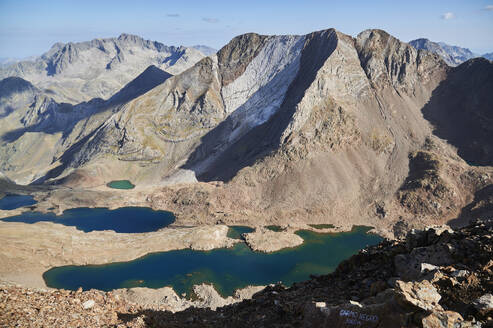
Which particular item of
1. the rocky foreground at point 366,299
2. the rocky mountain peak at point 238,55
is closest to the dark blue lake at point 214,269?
the rocky foreground at point 366,299

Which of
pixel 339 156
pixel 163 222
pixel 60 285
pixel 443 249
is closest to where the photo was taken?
pixel 443 249

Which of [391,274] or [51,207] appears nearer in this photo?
[391,274]

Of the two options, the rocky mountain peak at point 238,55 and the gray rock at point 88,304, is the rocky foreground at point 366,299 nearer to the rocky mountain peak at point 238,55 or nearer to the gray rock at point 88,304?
the gray rock at point 88,304

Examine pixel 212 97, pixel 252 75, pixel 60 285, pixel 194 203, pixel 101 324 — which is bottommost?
pixel 60 285

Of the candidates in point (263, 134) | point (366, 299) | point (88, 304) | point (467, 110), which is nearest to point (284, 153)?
point (263, 134)

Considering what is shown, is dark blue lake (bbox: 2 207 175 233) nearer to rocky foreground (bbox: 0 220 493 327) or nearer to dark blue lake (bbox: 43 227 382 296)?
dark blue lake (bbox: 43 227 382 296)

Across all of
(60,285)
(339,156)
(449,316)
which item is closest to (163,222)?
(60,285)

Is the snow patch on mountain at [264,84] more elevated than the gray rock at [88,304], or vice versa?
the snow patch on mountain at [264,84]

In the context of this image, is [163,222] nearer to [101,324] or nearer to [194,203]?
[194,203]
